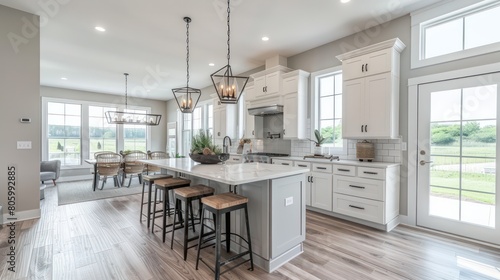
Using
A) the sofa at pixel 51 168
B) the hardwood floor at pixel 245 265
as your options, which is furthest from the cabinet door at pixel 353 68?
the sofa at pixel 51 168

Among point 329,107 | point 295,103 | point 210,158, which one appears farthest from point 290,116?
point 210,158

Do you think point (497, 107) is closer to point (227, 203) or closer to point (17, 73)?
Result: point (227, 203)

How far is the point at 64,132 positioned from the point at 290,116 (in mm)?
7522

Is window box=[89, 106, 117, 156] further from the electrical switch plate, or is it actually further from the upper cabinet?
the upper cabinet

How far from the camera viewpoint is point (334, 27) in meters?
3.68

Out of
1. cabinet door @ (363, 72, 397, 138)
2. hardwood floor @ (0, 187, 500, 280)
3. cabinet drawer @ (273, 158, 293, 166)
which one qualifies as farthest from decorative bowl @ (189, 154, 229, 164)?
cabinet door @ (363, 72, 397, 138)

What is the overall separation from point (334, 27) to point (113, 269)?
4.34 meters

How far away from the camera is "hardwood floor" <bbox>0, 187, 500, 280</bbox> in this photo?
83.4 inches

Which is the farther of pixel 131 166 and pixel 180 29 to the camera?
pixel 131 166

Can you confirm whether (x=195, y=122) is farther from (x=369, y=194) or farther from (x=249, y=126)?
(x=369, y=194)

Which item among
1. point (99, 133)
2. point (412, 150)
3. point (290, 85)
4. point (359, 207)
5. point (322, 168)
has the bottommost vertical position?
point (359, 207)

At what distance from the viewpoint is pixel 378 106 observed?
3.29 metres

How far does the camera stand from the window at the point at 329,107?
13.6ft

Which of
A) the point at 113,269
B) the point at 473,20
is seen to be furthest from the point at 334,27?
the point at 113,269
